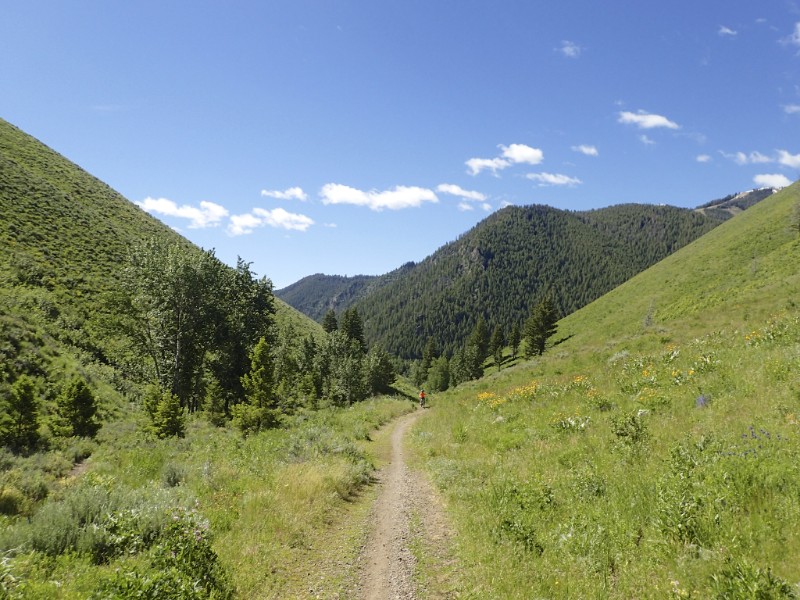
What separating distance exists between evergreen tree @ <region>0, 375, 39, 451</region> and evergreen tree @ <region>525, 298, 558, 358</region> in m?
74.1

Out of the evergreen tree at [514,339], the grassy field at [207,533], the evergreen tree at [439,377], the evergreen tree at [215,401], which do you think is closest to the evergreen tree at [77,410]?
the evergreen tree at [215,401]

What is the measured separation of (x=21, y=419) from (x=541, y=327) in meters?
75.7

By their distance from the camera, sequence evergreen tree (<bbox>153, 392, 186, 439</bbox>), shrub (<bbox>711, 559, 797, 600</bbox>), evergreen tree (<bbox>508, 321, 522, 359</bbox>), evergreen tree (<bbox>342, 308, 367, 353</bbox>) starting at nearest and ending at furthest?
→ 1. shrub (<bbox>711, 559, 797, 600</bbox>)
2. evergreen tree (<bbox>153, 392, 186, 439</bbox>)
3. evergreen tree (<bbox>342, 308, 367, 353</bbox>)
4. evergreen tree (<bbox>508, 321, 522, 359</bbox>)

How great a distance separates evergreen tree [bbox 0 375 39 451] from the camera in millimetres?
19359

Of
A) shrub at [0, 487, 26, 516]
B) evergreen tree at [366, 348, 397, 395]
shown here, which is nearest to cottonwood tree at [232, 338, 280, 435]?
shrub at [0, 487, 26, 516]

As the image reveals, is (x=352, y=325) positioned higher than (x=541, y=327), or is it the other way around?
(x=541, y=327)

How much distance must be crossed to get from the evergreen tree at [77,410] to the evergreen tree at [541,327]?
71.5m

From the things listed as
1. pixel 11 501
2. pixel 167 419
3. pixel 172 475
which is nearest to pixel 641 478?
pixel 172 475

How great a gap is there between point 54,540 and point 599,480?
9.51 meters

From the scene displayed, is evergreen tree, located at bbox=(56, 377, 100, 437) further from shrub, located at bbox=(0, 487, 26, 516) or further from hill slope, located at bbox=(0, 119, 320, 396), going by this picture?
shrub, located at bbox=(0, 487, 26, 516)

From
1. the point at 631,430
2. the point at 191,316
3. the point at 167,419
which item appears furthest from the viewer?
the point at 191,316

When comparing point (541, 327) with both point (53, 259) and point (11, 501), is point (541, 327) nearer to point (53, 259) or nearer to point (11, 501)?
point (53, 259)

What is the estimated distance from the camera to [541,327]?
262 feet

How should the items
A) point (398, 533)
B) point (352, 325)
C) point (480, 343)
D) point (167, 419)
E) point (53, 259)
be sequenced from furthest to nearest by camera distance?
point (480, 343) < point (352, 325) < point (53, 259) < point (167, 419) < point (398, 533)
